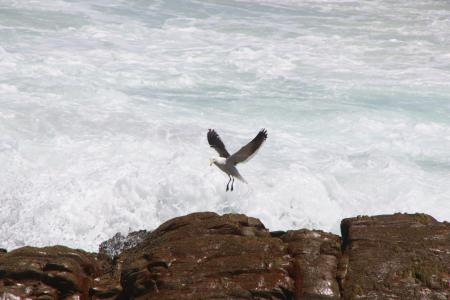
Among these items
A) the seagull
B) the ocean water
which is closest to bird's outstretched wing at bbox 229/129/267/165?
the seagull

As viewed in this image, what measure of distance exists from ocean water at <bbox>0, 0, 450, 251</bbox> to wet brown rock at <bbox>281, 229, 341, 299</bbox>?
5684 millimetres

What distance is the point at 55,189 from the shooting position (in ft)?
43.5

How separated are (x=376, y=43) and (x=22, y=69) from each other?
15.5 metres

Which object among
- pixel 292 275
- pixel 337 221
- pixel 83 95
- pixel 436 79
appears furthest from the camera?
pixel 436 79

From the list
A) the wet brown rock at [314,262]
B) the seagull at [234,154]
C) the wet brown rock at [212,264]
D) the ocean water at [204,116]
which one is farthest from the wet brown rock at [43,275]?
the ocean water at [204,116]

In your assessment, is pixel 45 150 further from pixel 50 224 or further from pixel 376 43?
pixel 376 43

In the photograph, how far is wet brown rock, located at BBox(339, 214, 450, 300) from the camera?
6078 mm

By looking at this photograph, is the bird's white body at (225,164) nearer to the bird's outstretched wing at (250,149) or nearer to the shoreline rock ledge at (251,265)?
the bird's outstretched wing at (250,149)

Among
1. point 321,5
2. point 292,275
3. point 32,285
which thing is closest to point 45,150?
point 32,285

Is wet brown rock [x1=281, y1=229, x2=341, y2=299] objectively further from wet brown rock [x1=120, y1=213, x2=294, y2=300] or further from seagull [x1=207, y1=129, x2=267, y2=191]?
seagull [x1=207, y1=129, x2=267, y2=191]

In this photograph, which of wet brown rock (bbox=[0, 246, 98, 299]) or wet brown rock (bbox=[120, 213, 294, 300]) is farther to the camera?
wet brown rock (bbox=[0, 246, 98, 299])

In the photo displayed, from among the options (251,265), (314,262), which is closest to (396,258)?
(314,262)

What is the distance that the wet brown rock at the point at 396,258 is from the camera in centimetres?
608

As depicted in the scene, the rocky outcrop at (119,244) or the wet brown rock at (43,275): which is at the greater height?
the wet brown rock at (43,275)
